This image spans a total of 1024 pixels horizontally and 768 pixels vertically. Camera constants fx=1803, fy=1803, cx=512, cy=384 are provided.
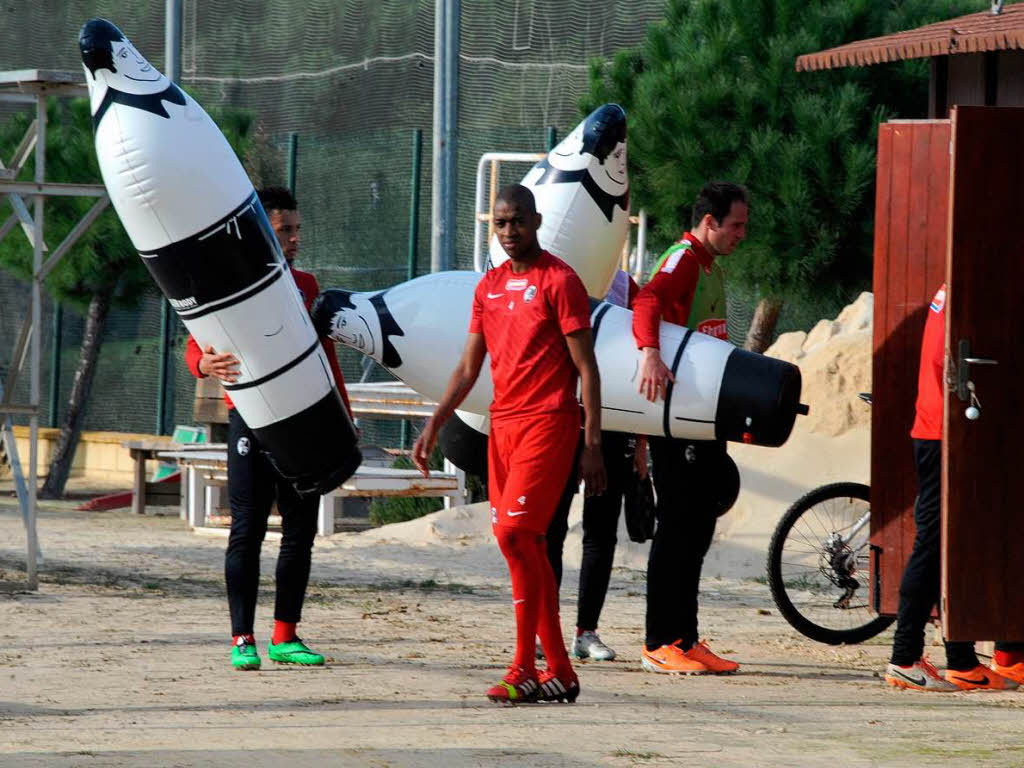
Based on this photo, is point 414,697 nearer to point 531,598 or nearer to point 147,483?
point 531,598

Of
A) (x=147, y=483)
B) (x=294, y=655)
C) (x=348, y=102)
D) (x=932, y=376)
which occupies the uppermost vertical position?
(x=348, y=102)

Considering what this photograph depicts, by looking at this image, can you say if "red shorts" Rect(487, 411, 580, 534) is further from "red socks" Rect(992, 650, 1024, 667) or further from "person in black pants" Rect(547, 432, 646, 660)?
"red socks" Rect(992, 650, 1024, 667)

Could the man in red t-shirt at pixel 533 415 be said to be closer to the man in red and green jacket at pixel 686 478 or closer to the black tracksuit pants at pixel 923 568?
the man in red and green jacket at pixel 686 478

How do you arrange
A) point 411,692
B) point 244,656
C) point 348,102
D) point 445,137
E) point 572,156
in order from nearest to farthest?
point 411,692 < point 244,656 < point 572,156 < point 445,137 < point 348,102

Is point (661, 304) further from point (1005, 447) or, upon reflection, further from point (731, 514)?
point (731, 514)

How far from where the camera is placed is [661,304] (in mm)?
6797

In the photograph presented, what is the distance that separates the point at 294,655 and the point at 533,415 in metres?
1.66

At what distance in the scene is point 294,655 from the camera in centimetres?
693

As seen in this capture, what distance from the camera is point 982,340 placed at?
21.2 feet

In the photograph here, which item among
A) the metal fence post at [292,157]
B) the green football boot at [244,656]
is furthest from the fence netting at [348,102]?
the green football boot at [244,656]

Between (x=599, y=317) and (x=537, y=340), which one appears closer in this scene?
(x=537, y=340)

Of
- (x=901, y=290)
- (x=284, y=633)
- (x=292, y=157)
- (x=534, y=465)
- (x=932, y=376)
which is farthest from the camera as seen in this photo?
(x=292, y=157)

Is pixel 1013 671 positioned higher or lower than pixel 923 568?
lower

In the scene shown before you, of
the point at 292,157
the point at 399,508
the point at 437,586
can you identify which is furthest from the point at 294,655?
the point at 292,157
